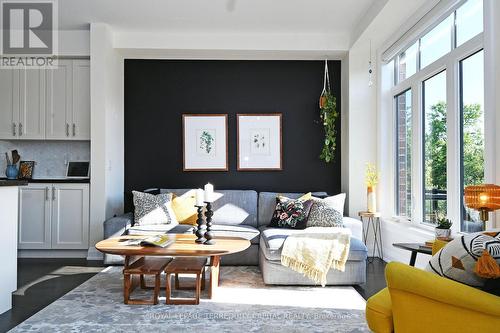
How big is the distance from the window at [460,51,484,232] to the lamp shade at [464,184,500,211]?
692 millimetres

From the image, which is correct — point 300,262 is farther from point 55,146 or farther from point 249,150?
point 55,146

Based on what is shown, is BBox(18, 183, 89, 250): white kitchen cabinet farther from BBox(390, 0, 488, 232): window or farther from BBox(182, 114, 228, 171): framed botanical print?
BBox(390, 0, 488, 232): window

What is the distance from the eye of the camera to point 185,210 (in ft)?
16.4

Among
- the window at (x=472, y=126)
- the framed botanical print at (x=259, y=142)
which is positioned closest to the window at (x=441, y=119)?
the window at (x=472, y=126)

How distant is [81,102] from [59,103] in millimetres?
301

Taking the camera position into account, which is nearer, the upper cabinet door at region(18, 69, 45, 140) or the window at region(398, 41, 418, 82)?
the window at region(398, 41, 418, 82)

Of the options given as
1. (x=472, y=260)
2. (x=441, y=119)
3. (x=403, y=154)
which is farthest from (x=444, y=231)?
(x=403, y=154)

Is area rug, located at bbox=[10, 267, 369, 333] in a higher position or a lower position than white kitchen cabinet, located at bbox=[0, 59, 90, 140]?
lower

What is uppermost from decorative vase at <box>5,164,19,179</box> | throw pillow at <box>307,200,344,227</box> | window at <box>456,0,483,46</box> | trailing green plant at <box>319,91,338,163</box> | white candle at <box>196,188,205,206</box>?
window at <box>456,0,483,46</box>

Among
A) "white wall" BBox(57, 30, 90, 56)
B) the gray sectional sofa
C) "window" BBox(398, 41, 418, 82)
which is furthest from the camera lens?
"white wall" BBox(57, 30, 90, 56)

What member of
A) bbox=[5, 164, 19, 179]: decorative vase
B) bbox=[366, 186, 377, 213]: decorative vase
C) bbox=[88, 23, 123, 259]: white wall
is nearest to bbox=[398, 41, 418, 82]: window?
bbox=[366, 186, 377, 213]: decorative vase

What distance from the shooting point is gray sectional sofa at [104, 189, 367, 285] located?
394 centimetres

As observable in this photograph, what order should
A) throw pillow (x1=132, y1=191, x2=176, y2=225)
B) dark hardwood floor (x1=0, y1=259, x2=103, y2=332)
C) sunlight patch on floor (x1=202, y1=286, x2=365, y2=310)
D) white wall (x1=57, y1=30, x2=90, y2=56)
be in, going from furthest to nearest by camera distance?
white wall (x1=57, y1=30, x2=90, y2=56), throw pillow (x1=132, y1=191, x2=176, y2=225), sunlight patch on floor (x1=202, y1=286, x2=365, y2=310), dark hardwood floor (x1=0, y1=259, x2=103, y2=332)

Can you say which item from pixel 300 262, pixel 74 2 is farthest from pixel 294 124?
pixel 74 2
